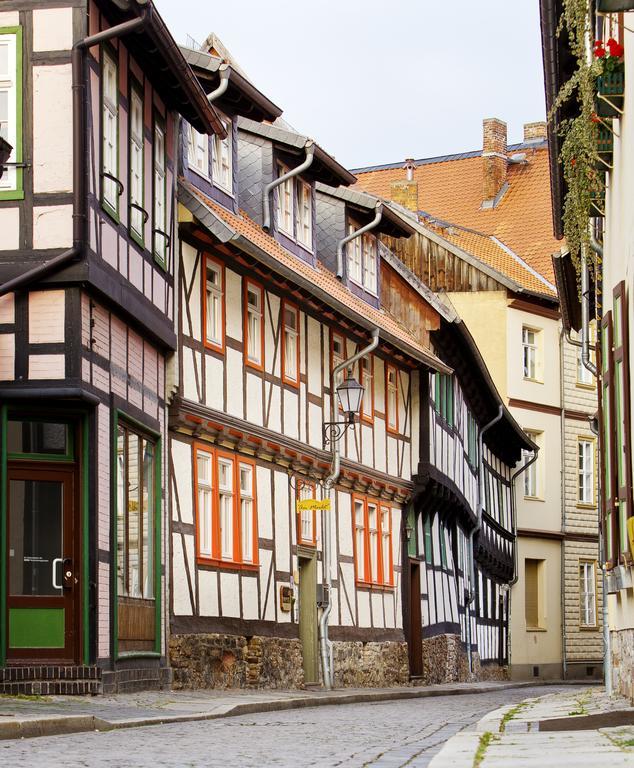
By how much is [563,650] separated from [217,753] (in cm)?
4060

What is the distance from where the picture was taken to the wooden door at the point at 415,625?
3297cm

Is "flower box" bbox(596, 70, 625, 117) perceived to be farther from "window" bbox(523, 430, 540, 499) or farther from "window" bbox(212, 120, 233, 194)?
"window" bbox(523, 430, 540, 499)

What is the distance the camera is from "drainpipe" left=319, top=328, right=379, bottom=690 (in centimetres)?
2644

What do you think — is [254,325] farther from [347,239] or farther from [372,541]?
[372,541]

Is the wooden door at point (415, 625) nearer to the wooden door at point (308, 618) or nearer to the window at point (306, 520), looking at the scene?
the wooden door at point (308, 618)

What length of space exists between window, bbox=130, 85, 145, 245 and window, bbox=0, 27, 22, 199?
2.01 meters

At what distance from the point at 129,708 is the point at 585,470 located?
37.6 m

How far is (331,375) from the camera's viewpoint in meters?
28.3

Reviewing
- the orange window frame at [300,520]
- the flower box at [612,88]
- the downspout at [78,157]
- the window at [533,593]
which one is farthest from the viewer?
the window at [533,593]

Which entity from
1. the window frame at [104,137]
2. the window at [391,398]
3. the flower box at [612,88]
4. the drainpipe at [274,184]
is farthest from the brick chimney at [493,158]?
the flower box at [612,88]

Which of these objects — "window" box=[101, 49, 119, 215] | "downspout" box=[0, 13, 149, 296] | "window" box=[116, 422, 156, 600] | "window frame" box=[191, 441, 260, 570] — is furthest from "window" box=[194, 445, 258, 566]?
"downspout" box=[0, 13, 149, 296]

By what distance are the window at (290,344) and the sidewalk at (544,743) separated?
11.8 meters

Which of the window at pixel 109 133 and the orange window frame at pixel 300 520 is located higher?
the window at pixel 109 133

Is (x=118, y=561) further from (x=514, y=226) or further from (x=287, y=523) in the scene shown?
(x=514, y=226)
